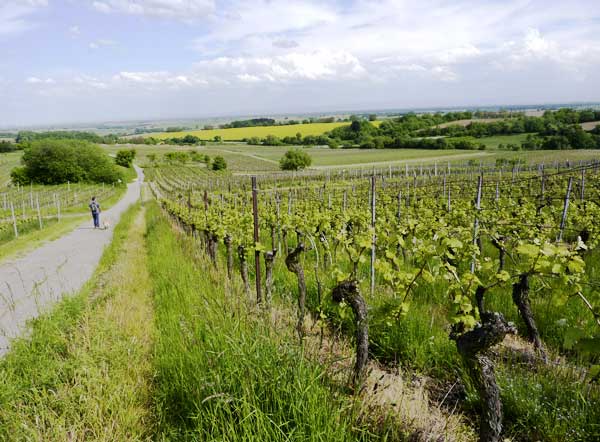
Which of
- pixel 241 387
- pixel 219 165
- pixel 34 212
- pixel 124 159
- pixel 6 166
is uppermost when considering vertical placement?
pixel 124 159

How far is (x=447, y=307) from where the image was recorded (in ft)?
16.7

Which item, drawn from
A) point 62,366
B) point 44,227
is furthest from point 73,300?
point 44,227

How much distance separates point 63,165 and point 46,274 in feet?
158

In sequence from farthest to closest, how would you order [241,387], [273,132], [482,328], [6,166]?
1. [273,132]
2. [6,166]
3. [241,387]
4. [482,328]

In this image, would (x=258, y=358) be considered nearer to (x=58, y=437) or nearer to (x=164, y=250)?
(x=58, y=437)

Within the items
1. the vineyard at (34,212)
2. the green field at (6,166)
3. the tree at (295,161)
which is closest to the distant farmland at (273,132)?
the tree at (295,161)

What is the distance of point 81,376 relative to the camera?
354 centimetres

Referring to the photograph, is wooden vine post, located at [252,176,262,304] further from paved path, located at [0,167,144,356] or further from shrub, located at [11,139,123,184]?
shrub, located at [11,139,123,184]

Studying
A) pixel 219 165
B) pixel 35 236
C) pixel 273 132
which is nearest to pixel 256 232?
pixel 35 236

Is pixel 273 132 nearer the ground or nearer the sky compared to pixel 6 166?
nearer the sky

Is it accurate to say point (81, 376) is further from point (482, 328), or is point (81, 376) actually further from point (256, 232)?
point (482, 328)

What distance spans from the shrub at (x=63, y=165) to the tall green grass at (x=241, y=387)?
2017 inches

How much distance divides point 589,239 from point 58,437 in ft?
26.8

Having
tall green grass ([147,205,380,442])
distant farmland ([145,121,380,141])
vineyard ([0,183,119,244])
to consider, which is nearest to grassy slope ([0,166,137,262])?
vineyard ([0,183,119,244])
